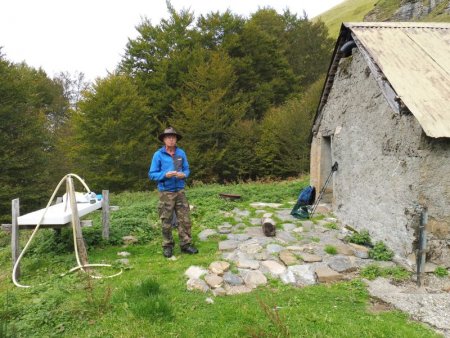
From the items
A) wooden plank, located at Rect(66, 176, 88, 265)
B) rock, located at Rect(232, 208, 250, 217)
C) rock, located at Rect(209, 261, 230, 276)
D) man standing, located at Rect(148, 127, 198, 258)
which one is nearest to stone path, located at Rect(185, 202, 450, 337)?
A: rock, located at Rect(209, 261, 230, 276)

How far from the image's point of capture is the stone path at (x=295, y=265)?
4652 mm

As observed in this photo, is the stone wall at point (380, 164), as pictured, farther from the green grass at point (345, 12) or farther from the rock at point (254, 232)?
the green grass at point (345, 12)

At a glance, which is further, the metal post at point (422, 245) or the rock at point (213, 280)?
the metal post at point (422, 245)

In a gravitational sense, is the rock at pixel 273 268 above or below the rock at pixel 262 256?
below

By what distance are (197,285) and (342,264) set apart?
2.45 m

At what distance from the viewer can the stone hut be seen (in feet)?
18.4

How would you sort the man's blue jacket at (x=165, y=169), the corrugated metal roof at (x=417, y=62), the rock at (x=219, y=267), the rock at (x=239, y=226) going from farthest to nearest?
1. the rock at (x=239, y=226)
2. the man's blue jacket at (x=165, y=169)
3. the corrugated metal roof at (x=417, y=62)
4. the rock at (x=219, y=267)

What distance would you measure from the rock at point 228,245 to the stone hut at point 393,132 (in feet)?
9.05

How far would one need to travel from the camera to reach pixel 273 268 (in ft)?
18.5

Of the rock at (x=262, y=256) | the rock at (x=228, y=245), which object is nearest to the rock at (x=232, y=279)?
the rock at (x=262, y=256)

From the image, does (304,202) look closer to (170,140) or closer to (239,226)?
(239,226)

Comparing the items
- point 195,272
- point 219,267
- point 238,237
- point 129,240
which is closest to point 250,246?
point 238,237

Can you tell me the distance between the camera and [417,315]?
4254 mm

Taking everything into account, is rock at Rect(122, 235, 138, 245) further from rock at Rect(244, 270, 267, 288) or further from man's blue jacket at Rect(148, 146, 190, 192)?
rock at Rect(244, 270, 267, 288)
